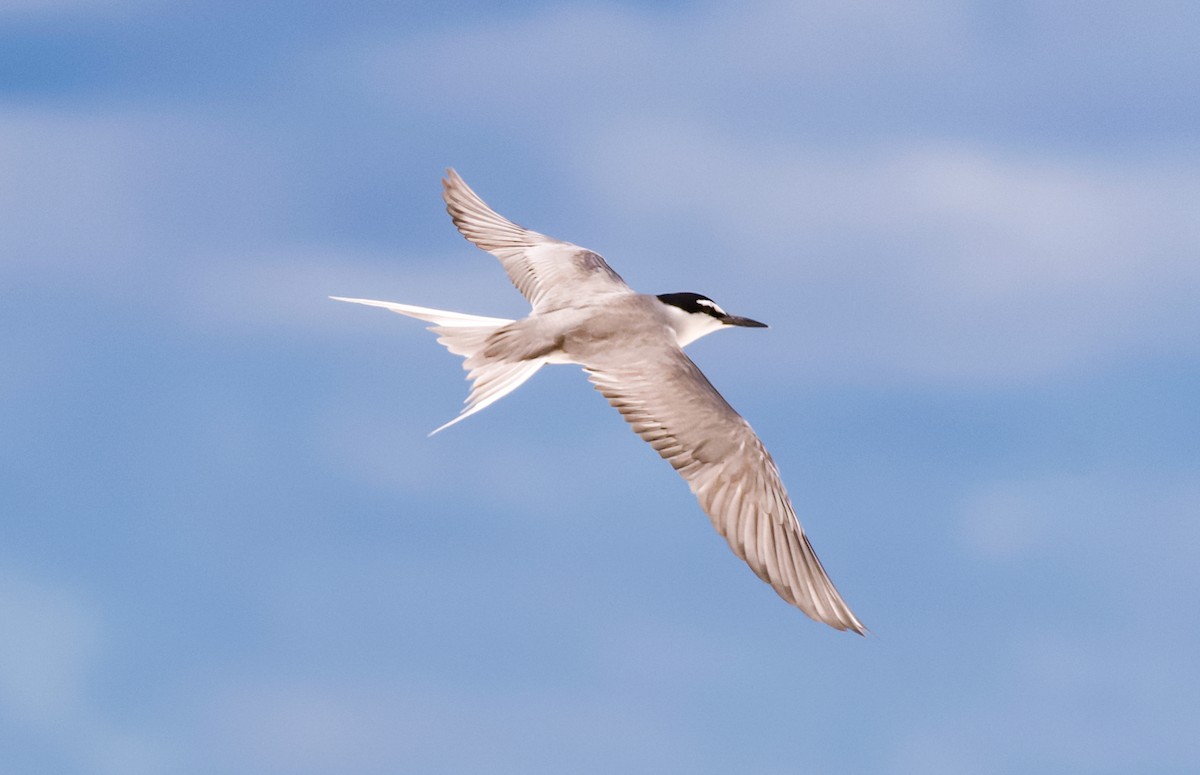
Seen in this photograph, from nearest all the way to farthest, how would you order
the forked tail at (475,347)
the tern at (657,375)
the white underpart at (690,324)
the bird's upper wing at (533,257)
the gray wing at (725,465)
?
the gray wing at (725,465) → the tern at (657,375) → the forked tail at (475,347) → the white underpart at (690,324) → the bird's upper wing at (533,257)

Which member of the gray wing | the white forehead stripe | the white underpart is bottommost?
the gray wing

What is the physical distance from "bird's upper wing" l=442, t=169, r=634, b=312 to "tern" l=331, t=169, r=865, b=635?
0.02 meters

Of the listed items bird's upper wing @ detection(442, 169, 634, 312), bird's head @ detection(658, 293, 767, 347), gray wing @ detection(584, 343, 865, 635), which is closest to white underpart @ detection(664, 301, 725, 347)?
bird's head @ detection(658, 293, 767, 347)

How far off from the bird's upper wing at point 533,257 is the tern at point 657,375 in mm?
18

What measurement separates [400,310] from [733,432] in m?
2.74

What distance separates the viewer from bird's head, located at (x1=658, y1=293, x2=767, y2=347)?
9586mm

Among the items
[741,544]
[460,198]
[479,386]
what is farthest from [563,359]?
[460,198]

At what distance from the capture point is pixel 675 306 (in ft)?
31.5

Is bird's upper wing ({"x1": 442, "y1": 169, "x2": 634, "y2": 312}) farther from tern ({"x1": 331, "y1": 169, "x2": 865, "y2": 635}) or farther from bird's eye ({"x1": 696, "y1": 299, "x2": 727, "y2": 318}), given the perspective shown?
bird's eye ({"x1": 696, "y1": 299, "x2": 727, "y2": 318})

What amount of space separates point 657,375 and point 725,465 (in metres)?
0.85

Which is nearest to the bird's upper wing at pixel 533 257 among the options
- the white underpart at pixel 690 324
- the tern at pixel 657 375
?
the tern at pixel 657 375

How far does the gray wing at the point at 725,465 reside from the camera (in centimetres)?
751

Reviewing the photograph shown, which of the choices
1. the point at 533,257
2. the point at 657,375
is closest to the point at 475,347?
the point at 657,375

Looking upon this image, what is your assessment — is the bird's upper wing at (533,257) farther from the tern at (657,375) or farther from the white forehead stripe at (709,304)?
the white forehead stripe at (709,304)
